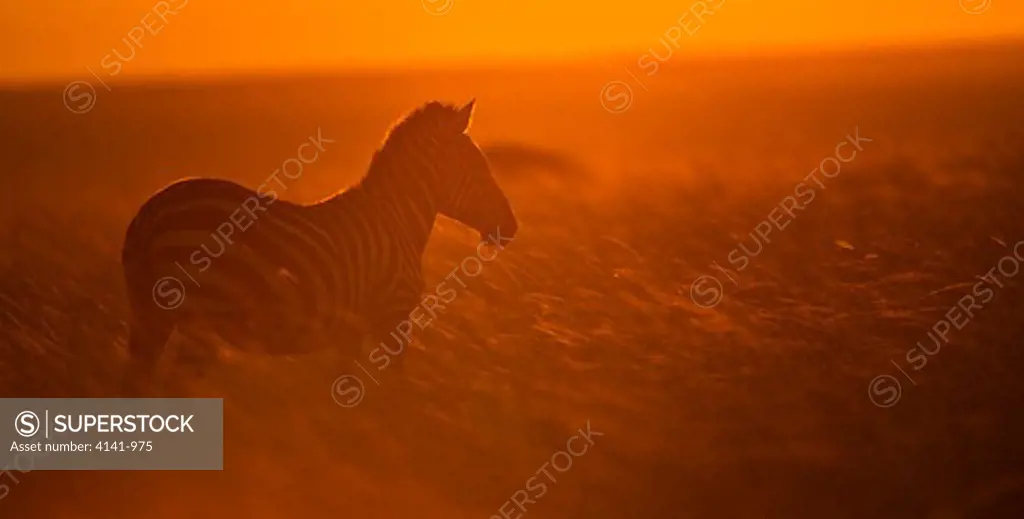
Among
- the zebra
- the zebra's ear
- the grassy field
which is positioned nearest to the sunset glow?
the grassy field

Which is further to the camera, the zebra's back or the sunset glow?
the sunset glow

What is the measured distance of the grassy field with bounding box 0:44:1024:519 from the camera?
2.26 meters

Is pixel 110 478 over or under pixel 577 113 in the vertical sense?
under

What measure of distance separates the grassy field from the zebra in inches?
4.1

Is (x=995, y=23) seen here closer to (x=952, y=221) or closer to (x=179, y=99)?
(x=952, y=221)

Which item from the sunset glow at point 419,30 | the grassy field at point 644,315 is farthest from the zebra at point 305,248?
the sunset glow at point 419,30

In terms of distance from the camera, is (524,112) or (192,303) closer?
(192,303)

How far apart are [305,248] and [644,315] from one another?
894 mm

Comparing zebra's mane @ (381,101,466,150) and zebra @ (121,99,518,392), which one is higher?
zebra's mane @ (381,101,466,150)

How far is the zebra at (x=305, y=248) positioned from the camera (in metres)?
2.13

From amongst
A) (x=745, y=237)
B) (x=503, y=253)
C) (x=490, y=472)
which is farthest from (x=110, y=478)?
(x=745, y=237)

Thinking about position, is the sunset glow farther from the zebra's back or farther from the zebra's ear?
the zebra's back

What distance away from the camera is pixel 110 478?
2330 mm

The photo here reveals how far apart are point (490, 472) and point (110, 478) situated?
3.30ft
